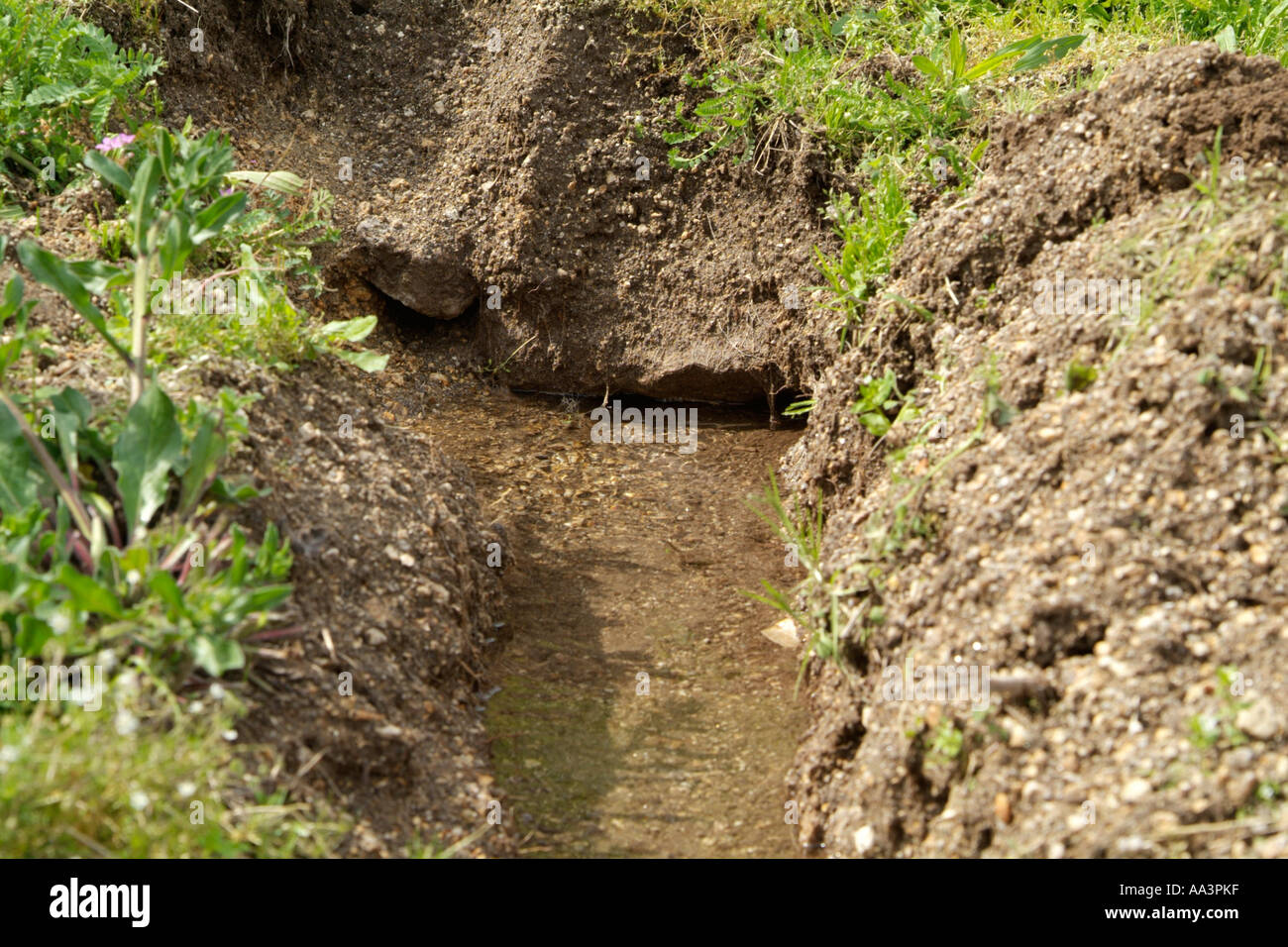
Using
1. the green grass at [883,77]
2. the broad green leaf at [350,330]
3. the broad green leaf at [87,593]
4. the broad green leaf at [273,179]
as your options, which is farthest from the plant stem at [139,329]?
the green grass at [883,77]

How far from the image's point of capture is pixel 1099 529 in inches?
103

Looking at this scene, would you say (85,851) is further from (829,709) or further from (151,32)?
(151,32)

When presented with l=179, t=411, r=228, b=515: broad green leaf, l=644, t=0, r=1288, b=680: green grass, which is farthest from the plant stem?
l=644, t=0, r=1288, b=680: green grass

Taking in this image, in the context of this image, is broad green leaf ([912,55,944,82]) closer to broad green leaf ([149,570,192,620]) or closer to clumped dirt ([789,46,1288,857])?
clumped dirt ([789,46,1288,857])

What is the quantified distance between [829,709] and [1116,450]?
3.36 feet

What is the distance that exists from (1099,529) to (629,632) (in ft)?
5.24

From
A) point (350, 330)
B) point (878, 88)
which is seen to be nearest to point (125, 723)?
point (350, 330)

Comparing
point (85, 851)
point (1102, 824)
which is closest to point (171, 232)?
point (85, 851)

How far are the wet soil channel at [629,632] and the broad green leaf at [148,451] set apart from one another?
1167mm

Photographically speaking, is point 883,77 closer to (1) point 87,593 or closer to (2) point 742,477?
(2) point 742,477

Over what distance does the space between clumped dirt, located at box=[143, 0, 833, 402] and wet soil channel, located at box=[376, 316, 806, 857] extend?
0.94 ft

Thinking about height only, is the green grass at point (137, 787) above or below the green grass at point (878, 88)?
below

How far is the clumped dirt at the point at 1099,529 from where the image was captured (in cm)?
230

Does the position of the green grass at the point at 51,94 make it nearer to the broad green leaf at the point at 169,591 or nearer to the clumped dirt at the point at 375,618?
the clumped dirt at the point at 375,618
